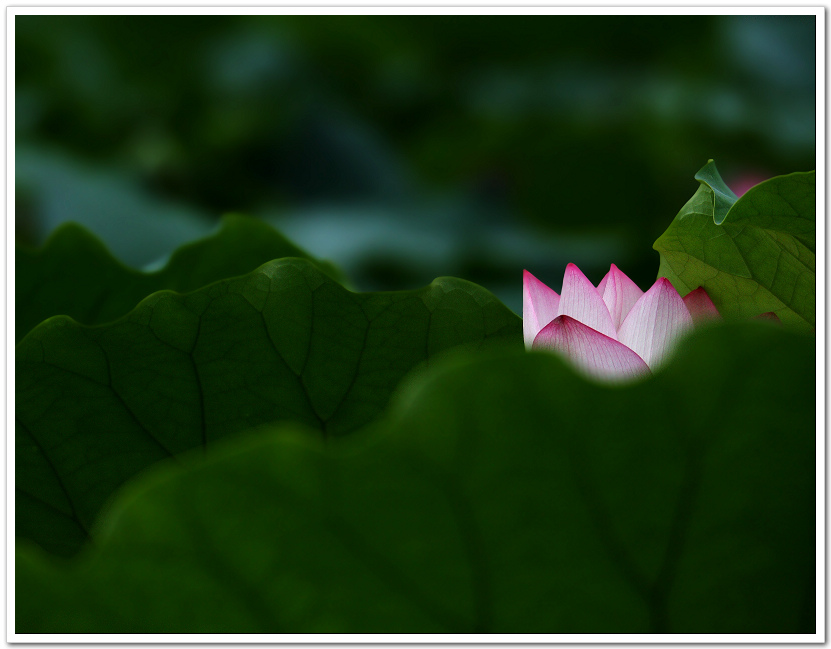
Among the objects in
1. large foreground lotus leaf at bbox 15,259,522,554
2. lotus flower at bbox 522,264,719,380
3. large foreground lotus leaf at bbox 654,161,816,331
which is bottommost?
large foreground lotus leaf at bbox 15,259,522,554

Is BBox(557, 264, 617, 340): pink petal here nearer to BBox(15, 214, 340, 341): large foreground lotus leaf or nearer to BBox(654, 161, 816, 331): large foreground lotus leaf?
BBox(654, 161, 816, 331): large foreground lotus leaf

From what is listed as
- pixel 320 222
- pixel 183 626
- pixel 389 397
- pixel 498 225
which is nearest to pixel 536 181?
pixel 498 225

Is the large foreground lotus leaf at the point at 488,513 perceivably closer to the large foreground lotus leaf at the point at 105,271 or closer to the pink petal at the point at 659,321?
the pink petal at the point at 659,321

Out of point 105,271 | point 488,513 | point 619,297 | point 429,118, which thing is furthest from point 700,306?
point 429,118

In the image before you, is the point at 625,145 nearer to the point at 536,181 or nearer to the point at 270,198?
the point at 536,181

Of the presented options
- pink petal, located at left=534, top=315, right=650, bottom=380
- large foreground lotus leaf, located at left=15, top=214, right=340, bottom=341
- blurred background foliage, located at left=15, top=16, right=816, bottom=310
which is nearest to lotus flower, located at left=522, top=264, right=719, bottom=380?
pink petal, located at left=534, top=315, right=650, bottom=380

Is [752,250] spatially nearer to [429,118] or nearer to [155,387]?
[155,387]
